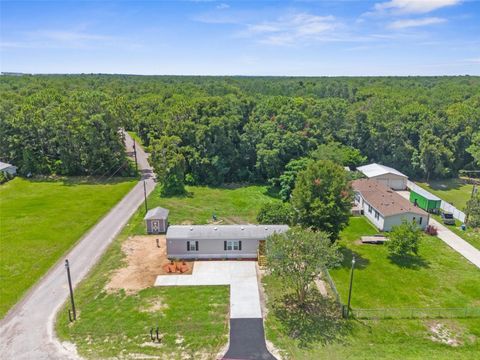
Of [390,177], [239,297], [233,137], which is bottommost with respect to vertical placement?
[239,297]

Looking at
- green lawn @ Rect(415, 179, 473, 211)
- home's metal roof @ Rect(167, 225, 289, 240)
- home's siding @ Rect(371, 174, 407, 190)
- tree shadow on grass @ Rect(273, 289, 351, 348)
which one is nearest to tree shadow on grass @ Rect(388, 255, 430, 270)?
tree shadow on grass @ Rect(273, 289, 351, 348)

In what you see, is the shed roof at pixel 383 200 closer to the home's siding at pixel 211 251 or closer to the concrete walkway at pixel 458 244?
the concrete walkway at pixel 458 244

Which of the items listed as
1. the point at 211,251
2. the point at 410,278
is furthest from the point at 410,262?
the point at 211,251

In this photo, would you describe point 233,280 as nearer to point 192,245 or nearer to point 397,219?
point 192,245

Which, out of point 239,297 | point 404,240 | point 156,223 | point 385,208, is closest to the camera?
point 239,297

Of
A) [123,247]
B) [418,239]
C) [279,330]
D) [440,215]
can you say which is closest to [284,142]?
[440,215]

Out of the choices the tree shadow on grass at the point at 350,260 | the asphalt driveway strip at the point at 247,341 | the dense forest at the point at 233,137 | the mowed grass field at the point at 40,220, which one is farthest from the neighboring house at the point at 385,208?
the mowed grass field at the point at 40,220
